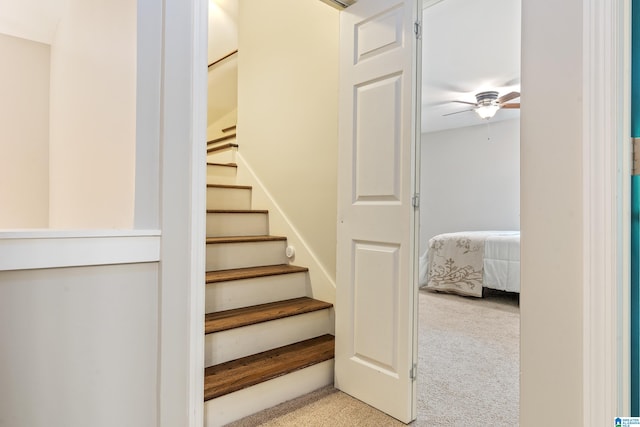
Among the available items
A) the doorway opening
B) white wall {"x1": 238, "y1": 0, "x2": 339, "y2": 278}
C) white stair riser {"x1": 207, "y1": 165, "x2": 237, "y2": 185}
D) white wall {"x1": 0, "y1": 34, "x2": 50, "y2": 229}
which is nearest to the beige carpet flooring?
the doorway opening

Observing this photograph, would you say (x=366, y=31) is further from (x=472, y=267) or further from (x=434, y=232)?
(x=434, y=232)

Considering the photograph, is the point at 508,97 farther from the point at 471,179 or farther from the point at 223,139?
the point at 223,139

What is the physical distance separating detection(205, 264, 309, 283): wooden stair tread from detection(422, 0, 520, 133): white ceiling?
1.92 meters

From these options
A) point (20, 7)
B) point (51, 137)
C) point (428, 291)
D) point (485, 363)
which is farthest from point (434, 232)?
point (20, 7)

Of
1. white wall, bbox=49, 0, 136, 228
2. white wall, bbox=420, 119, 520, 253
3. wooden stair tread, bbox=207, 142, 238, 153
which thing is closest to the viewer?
white wall, bbox=49, 0, 136, 228

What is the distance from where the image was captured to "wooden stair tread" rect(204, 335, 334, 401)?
1632mm

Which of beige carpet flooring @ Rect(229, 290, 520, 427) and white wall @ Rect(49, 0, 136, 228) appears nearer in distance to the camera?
white wall @ Rect(49, 0, 136, 228)

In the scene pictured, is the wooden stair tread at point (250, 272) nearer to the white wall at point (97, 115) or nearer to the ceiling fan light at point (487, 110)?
the white wall at point (97, 115)

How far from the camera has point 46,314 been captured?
3.73 ft

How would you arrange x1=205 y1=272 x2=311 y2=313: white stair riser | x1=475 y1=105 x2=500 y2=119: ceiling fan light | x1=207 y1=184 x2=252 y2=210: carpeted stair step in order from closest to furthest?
x1=205 y1=272 x2=311 y2=313: white stair riser
x1=207 y1=184 x2=252 y2=210: carpeted stair step
x1=475 y1=105 x2=500 y2=119: ceiling fan light

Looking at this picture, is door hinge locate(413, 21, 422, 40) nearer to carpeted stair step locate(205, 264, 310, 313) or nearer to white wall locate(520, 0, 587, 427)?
white wall locate(520, 0, 587, 427)

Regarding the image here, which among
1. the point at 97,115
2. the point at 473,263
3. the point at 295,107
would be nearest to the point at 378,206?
the point at 295,107

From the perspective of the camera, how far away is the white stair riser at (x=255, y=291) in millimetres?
2090

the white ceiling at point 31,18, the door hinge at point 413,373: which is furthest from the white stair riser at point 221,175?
the door hinge at point 413,373
